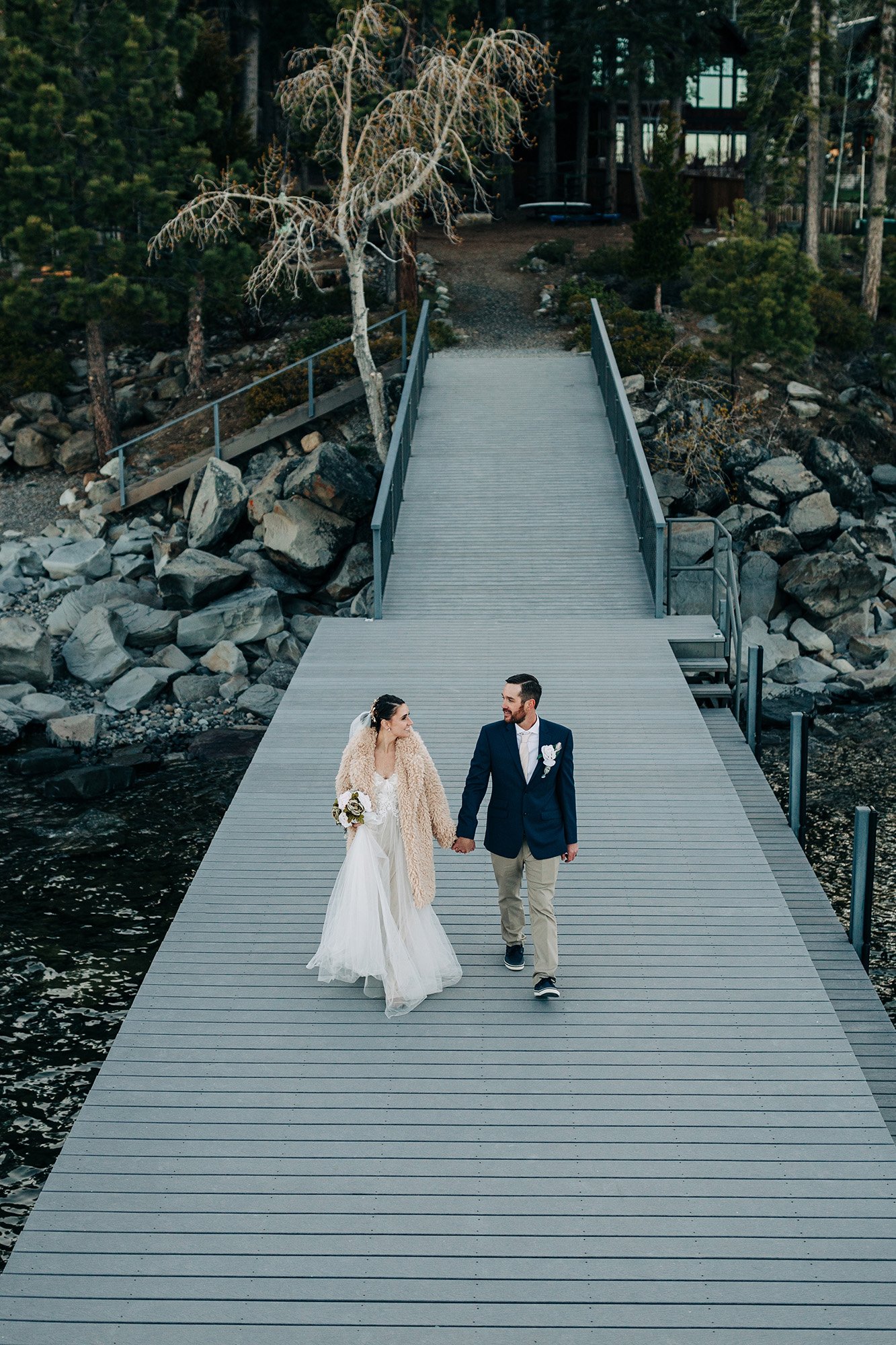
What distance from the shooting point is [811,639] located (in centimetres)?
1850

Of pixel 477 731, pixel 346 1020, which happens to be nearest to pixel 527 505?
pixel 477 731

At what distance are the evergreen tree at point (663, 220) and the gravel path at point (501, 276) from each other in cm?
219

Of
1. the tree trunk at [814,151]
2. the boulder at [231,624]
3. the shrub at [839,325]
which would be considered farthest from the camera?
the shrub at [839,325]

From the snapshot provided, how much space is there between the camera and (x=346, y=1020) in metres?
7.22

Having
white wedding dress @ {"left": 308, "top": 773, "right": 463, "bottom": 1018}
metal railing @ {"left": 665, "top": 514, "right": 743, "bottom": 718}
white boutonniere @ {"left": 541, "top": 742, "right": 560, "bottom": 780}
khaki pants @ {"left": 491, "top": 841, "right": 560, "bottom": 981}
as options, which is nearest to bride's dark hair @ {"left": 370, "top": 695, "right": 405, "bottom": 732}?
white wedding dress @ {"left": 308, "top": 773, "right": 463, "bottom": 1018}

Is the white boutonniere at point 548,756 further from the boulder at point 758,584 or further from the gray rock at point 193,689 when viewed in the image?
the boulder at point 758,584

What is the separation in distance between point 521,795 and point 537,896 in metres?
0.56

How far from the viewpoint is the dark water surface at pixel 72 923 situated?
8602 millimetres

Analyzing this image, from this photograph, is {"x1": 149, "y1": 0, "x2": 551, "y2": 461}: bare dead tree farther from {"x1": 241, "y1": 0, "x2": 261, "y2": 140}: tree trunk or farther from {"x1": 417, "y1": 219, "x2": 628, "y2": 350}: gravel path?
{"x1": 241, "y1": 0, "x2": 261, "y2": 140}: tree trunk

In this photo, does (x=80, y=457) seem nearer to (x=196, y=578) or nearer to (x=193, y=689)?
(x=196, y=578)

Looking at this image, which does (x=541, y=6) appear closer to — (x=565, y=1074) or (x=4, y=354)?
(x=4, y=354)

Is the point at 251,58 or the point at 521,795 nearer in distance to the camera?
the point at 521,795

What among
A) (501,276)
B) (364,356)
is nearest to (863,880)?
(364,356)

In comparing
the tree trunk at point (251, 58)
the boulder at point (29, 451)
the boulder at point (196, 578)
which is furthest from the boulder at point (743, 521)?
the tree trunk at point (251, 58)
